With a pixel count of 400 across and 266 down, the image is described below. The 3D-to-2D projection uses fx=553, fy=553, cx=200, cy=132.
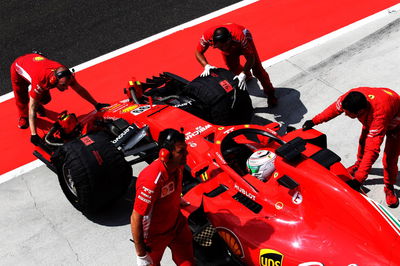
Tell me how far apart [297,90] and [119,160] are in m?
3.84

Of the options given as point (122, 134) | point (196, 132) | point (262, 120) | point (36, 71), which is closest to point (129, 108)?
point (122, 134)

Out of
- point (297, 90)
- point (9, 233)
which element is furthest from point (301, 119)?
point (9, 233)

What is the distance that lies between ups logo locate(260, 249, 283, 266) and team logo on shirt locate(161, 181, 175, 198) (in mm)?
1137

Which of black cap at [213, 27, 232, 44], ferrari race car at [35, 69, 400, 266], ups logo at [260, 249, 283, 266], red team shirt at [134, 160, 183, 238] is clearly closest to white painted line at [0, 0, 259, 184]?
ferrari race car at [35, 69, 400, 266]

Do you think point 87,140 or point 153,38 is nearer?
point 87,140

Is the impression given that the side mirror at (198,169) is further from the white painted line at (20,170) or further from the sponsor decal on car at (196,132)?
the white painted line at (20,170)

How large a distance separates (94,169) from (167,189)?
182 centimetres

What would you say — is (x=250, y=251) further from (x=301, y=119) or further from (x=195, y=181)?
(x=301, y=119)

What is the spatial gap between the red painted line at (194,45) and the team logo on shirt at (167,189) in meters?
4.62

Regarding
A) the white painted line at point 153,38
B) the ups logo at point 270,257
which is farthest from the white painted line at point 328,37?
the ups logo at point 270,257

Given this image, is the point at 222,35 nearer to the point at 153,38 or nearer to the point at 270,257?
the point at 153,38

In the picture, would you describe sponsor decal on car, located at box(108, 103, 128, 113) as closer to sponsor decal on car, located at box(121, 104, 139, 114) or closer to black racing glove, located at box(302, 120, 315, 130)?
sponsor decal on car, located at box(121, 104, 139, 114)

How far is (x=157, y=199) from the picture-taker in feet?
16.3

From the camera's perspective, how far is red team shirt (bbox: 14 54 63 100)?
25.9ft
